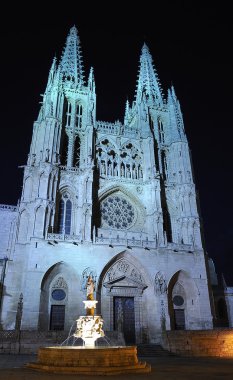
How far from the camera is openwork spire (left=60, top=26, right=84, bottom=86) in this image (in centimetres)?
3108

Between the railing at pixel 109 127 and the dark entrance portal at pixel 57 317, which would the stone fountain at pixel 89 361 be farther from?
the railing at pixel 109 127

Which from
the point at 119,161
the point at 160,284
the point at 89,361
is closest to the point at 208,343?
the point at 160,284

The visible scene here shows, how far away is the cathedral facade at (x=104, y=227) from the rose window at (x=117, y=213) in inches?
3.5

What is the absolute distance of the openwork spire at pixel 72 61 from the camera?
31078 mm

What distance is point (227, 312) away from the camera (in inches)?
1064

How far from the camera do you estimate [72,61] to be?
3284 cm

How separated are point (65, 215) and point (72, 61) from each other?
63.2 ft

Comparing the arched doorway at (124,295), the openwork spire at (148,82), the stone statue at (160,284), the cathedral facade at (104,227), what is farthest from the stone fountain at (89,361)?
Result: the openwork spire at (148,82)

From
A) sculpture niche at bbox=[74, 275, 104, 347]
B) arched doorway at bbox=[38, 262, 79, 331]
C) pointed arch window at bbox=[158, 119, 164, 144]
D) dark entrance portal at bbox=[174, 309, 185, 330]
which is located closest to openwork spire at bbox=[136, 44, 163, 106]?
pointed arch window at bbox=[158, 119, 164, 144]

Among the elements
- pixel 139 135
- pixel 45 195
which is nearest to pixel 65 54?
pixel 139 135

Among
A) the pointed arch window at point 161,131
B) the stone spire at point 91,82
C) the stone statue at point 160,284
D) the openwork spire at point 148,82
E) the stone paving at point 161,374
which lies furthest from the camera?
the openwork spire at point 148,82

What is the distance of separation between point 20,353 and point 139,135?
20584 millimetres

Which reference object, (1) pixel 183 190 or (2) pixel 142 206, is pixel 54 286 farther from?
(1) pixel 183 190

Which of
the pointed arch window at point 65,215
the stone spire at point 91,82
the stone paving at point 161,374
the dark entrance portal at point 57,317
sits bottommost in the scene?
the stone paving at point 161,374
